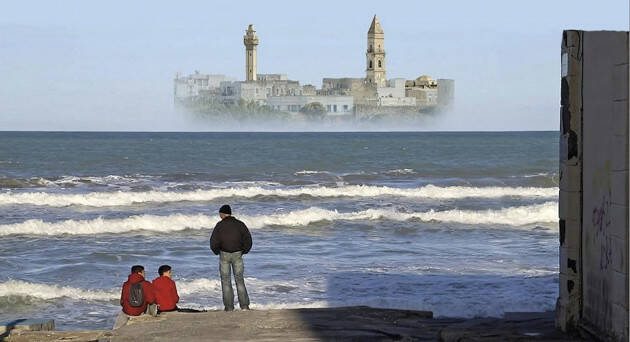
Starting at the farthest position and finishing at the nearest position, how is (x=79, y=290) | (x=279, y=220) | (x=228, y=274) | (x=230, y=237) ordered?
(x=279, y=220)
(x=79, y=290)
(x=228, y=274)
(x=230, y=237)

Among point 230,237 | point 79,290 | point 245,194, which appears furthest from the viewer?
point 245,194

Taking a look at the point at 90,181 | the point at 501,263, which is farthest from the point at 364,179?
the point at 501,263

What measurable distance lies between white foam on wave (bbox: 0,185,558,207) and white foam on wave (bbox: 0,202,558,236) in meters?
8.27

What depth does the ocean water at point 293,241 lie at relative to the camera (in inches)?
684

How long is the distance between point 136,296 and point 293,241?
14.0m

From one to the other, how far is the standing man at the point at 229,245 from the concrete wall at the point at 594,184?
448cm

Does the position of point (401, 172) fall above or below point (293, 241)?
below

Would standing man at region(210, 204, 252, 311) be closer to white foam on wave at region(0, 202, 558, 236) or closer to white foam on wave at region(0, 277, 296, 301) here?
white foam on wave at region(0, 277, 296, 301)

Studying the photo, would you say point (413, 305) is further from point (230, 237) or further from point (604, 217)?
point (604, 217)

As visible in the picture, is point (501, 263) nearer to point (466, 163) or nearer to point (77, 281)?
point (77, 281)

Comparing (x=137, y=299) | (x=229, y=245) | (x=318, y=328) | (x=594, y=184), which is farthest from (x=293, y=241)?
(x=594, y=184)

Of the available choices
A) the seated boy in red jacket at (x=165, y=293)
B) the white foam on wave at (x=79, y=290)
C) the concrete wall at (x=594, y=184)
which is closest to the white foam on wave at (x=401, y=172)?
the white foam on wave at (x=79, y=290)

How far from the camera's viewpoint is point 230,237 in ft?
43.4

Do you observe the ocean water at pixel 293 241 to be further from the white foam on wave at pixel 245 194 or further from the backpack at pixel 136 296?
the backpack at pixel 136 296
